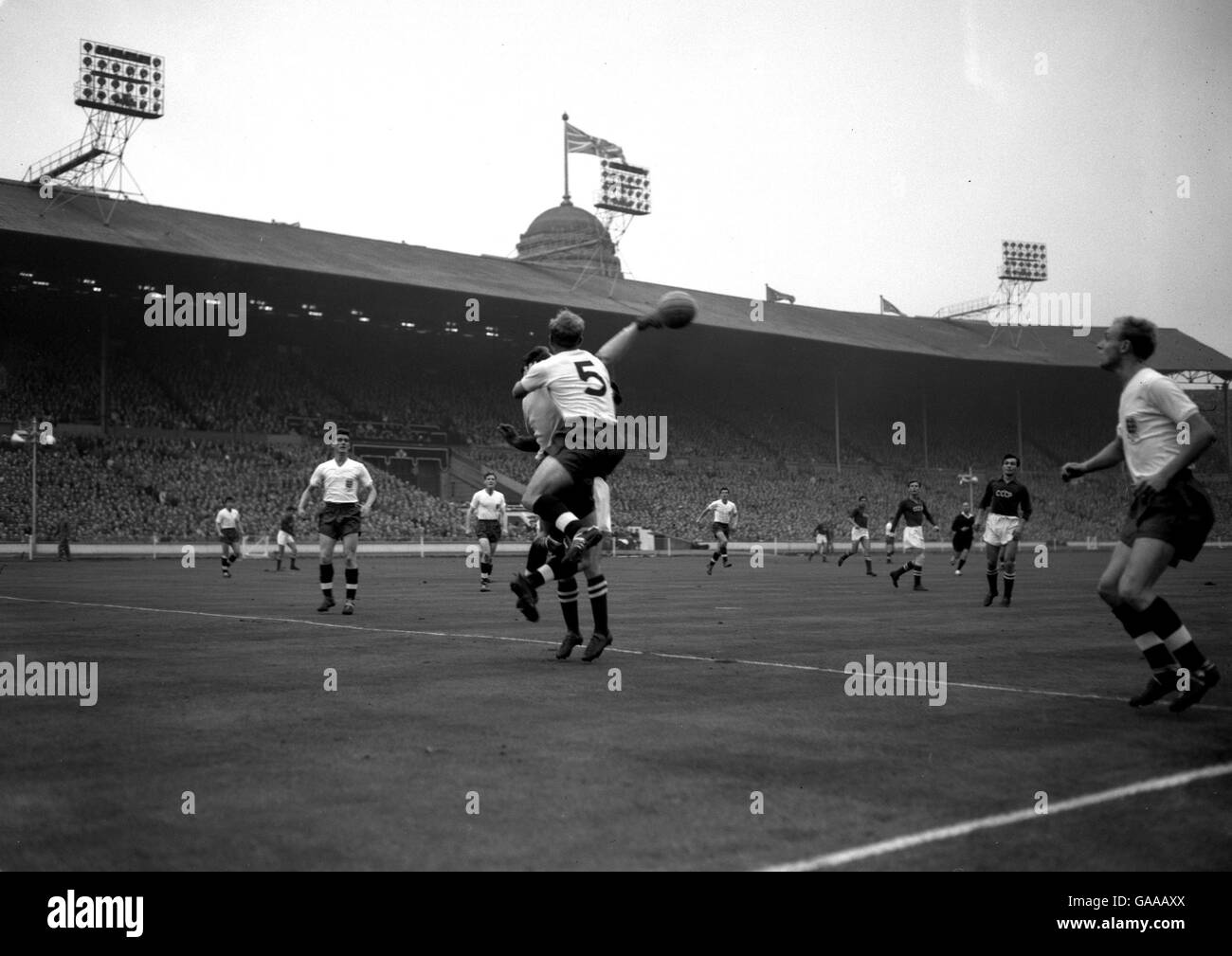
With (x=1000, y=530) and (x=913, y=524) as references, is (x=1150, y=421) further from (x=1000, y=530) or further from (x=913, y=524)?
(x=913, y=524)

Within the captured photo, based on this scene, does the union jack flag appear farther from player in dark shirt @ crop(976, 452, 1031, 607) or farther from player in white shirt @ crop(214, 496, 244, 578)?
player in dark shirt @ crop(976, 452, 1031, 607)

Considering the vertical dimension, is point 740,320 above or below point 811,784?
above

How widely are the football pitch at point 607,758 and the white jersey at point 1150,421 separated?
132cm

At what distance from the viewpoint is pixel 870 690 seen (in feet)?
22.0

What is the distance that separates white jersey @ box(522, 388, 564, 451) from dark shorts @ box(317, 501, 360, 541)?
6426 mm

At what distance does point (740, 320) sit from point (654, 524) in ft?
44.9

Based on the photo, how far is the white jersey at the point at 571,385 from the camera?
27.2 ft

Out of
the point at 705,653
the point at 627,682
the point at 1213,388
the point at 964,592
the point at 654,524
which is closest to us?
the point at 627,682

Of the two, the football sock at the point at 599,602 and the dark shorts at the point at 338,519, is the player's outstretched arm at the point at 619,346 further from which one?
the dark shorts at the point at 338,519

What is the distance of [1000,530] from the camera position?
17562 mm

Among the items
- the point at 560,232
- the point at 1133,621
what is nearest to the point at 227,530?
the point at 1133,621

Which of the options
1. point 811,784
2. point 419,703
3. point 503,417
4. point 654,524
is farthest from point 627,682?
point 503,417

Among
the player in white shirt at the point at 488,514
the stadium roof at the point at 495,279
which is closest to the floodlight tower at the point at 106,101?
the stadium roof at the point at 495,279

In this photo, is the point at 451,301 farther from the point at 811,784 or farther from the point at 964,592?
the point at 811,784
